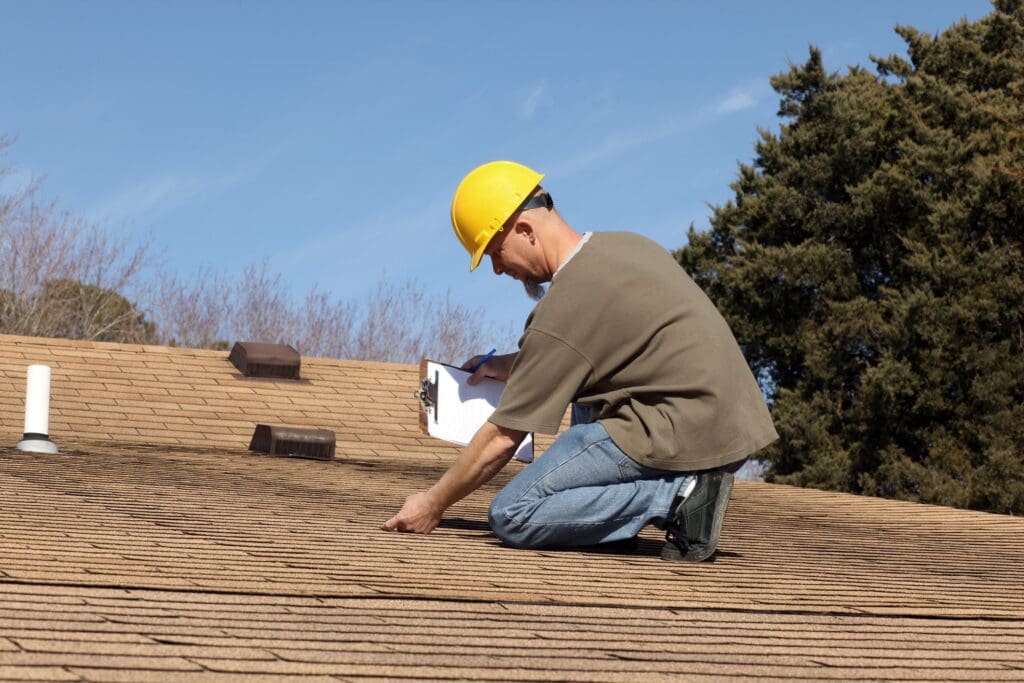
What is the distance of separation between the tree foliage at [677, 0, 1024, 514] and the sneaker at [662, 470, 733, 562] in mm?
13254

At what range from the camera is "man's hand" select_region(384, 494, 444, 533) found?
3941mm

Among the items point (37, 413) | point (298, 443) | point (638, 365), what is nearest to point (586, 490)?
point (638, 365)

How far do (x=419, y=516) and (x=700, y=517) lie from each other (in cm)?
86

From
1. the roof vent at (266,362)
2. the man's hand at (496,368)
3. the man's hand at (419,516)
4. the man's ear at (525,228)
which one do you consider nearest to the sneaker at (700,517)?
the man's hand at (419,516)

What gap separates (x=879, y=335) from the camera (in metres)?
19.3

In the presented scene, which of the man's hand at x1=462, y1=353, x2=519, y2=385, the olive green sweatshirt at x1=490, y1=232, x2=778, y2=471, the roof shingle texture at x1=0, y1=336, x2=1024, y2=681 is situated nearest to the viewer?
the roof shingle texture at x1=0, y1=336, x2=1024, y2=681

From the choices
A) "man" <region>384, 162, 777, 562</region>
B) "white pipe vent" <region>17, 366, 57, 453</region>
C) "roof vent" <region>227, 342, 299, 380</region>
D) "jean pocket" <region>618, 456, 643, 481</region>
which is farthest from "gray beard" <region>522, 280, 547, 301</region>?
"roof vent" <region>227, 342, 299, 380</region>

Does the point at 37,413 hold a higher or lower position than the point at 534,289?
lower

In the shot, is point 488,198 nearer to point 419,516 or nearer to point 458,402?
point 419,516

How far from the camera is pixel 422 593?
2.88m

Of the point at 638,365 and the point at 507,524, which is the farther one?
the point at 507,524

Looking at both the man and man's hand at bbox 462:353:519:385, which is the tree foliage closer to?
man's hand at bbox 462:353:519:385

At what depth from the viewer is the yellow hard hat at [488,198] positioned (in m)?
3.77

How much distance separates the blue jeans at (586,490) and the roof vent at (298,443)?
4.13 metres
